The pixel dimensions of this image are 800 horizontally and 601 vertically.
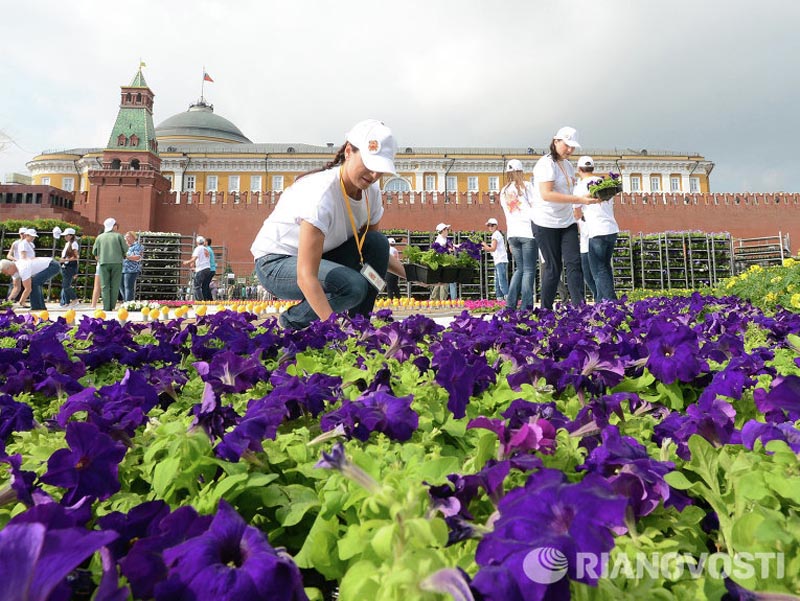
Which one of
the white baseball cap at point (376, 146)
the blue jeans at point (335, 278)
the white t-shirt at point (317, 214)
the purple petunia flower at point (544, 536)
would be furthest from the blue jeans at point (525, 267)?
the purple petunia flower at point (544, 536)

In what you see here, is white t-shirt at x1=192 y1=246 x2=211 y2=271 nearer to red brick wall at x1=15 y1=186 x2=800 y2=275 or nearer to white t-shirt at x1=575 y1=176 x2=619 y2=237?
white t-shirt at x1=575 y1=176 x2=619 y2=237

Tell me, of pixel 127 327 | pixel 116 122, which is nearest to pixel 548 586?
pixel 127 327

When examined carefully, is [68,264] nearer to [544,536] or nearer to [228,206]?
[544,536]

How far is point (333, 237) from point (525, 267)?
247 centimetres

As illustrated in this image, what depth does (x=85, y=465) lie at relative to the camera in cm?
72

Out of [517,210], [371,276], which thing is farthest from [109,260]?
[371,276]

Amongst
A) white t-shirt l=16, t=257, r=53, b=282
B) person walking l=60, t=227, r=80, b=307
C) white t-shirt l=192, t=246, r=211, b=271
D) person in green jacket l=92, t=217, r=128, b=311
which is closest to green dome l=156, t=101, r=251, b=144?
person walking l=60, t=227, r=80, b=307

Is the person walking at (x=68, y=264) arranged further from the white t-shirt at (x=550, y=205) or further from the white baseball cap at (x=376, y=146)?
the white baseball cap at (x=376, y=146)

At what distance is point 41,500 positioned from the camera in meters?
0.63

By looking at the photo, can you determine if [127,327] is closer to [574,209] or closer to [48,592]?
[48,592]

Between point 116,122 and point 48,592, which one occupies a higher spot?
point 116,122

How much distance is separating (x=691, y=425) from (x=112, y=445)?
2.71ft

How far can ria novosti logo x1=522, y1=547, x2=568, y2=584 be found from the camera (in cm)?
42

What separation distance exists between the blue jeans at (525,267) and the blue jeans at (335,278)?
4.87 ft
